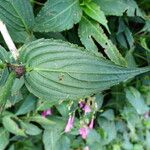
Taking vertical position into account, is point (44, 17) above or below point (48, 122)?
above

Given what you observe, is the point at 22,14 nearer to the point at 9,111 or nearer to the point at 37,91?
the point at 37,91

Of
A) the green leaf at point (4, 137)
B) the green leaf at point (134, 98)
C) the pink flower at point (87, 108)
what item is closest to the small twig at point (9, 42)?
the pink flower at point (87, 108)

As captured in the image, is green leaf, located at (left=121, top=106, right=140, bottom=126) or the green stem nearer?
the green stem

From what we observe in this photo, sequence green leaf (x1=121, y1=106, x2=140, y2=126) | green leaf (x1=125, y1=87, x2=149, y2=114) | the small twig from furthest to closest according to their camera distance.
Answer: green leaf (x1=121, y1=106, x2=140, y2=126) < green leaf (x1=125, y1=87, x2=149, y2=114) < the small twig

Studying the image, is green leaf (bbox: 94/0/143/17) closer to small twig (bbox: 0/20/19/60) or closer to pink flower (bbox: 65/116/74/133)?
small twig (bbox: 0/20/19/60)

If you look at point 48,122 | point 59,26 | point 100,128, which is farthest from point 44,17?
point 100,128

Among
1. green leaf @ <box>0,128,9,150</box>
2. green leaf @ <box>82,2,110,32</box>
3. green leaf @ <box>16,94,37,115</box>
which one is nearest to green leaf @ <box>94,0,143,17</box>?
green leaf @ <box>82,2,110,32</box>

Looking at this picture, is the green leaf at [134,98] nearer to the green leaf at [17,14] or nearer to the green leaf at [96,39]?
the green leaf at [96,39]

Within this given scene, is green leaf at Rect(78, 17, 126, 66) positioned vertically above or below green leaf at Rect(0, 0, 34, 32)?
Result: below
